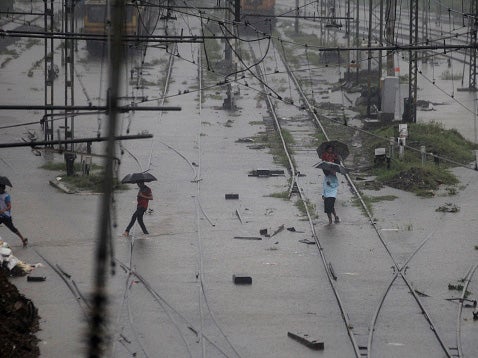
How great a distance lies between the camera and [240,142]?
3117 centimetres

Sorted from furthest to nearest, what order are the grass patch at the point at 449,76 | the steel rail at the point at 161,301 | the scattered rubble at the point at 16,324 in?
1. the grass patch at the point at 449,76
2. the steel rail at the point at 161,301
3. the scattered rubble at the point at 16,324

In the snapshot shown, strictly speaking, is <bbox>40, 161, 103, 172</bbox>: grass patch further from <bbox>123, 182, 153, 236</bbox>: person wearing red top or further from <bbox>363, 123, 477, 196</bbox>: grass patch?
<bbox>123, 182, 153, 236</bbox>: person wearing red top

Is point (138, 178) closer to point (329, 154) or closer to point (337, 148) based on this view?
point (329, 154)

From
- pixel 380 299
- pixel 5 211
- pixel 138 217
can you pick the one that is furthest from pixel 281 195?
pixel 380 299

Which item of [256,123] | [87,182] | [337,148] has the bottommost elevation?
[256,123]

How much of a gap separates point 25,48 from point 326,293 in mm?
39033

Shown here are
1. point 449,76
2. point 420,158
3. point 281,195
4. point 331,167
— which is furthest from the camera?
point 449,76

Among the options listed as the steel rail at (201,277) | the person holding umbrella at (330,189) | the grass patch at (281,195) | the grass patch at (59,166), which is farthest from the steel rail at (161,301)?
the grass patch at (59,166)

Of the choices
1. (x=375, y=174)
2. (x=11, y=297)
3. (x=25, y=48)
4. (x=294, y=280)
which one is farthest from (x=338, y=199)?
(x=25, y=48)

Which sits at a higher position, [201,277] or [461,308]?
[461,308]

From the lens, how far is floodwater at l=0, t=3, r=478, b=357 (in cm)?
1402

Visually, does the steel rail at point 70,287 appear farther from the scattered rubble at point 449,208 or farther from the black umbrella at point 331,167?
the scattered rubble at point 449,208

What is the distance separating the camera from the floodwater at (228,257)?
552 inches

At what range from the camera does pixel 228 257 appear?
18.5 metres
